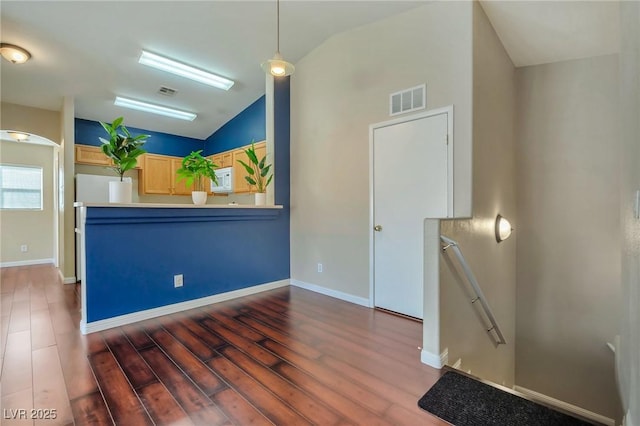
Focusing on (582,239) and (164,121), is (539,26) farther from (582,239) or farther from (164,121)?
(164,121)

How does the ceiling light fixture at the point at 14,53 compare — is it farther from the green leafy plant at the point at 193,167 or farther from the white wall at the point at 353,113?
the white wall at the point at 353,113

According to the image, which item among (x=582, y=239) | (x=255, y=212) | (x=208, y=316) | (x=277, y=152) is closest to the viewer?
(x=208, y=316)

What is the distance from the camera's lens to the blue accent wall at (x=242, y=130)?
5512 mm

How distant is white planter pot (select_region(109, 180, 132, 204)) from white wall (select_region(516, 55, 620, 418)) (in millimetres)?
4874

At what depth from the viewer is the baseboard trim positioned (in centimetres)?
271

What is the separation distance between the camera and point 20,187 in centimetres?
585

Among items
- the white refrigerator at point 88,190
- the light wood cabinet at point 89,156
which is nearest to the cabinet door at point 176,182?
the light wood cabinet at point 89,156

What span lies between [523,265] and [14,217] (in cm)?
909

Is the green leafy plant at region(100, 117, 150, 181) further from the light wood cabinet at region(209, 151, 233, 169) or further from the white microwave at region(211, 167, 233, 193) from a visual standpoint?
the light wood cabinet at region(209, 151, 233, 169)

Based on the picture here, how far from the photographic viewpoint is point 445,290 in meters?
2.32

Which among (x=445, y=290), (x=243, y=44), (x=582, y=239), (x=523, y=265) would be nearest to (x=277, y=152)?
(x=243, y=44)

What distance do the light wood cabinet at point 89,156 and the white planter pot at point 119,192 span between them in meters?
3.03

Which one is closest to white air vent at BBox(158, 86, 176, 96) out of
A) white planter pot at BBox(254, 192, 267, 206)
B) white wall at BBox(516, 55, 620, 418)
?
white planter pot at BBox(254, 192, 267, 206)

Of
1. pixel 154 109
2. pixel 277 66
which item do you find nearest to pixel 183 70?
pixel 154 109
